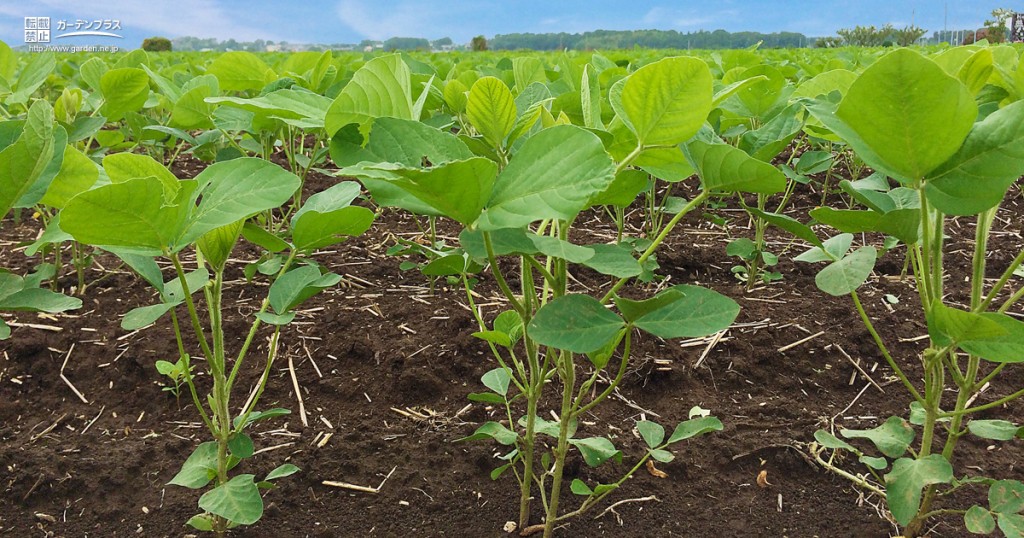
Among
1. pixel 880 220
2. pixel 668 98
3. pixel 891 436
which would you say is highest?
pixel 668 98

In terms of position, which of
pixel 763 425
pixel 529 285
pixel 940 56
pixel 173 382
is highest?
pixel 940 56

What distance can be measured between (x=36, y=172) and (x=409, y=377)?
3.19 ft

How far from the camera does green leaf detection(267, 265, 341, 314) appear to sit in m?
1.12

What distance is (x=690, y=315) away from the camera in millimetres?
875

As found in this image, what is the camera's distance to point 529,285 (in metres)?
0.97

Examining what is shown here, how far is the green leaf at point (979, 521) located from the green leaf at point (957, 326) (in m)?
0.31

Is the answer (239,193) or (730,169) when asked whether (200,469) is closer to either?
(239,193)

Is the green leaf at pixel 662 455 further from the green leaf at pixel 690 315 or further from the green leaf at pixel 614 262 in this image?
the green leaf at pixel 614 262

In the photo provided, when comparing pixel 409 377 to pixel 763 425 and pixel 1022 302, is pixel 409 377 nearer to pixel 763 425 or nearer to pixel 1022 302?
pixel 763 425

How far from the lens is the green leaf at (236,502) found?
1.03 m

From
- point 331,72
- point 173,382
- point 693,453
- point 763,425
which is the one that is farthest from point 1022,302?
point 173,382

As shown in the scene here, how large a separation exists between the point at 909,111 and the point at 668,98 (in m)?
0.23

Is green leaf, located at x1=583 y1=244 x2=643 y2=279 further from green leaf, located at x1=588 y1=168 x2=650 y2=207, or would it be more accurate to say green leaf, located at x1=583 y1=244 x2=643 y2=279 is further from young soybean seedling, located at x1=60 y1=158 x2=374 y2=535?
young soybean seedling, located at x1=60 y1=158 x2=374 y2=535

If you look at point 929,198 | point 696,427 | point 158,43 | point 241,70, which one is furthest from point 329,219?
point 158,43
